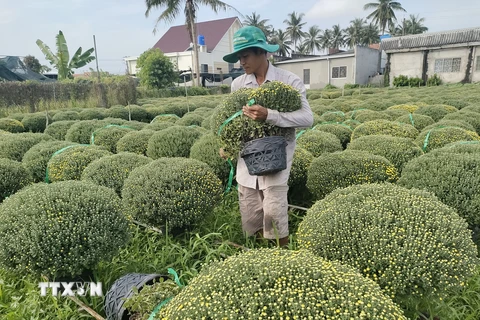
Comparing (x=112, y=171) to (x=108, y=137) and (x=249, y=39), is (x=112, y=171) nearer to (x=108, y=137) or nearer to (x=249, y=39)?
(x=249, y=39)

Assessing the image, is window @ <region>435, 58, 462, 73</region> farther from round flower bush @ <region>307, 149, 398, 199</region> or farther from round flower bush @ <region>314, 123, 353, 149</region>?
round flower bush @ <region>307, 149, 398, 199</region>

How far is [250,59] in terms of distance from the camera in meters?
3.16

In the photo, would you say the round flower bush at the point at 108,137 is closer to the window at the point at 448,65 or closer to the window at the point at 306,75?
the window at the point at 448,65

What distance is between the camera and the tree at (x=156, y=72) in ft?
89.7

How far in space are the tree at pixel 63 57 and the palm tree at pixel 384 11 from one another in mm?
45398

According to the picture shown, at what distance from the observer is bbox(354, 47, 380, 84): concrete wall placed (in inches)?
1320

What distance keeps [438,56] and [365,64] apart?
6762 millimetres

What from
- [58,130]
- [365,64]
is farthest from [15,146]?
[365,64]

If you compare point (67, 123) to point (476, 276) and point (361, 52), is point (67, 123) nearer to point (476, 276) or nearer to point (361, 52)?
point (476, 276)

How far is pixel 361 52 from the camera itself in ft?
110

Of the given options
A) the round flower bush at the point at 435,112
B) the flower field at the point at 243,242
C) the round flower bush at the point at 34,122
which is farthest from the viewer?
the round flower bush at the point at 34,122

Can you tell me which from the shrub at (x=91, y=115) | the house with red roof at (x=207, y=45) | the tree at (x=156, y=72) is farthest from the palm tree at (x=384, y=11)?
the shrub at (x=91, y=115)

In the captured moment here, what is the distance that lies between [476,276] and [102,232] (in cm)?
304

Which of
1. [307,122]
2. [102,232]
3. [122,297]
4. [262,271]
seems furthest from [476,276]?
[102,232]
